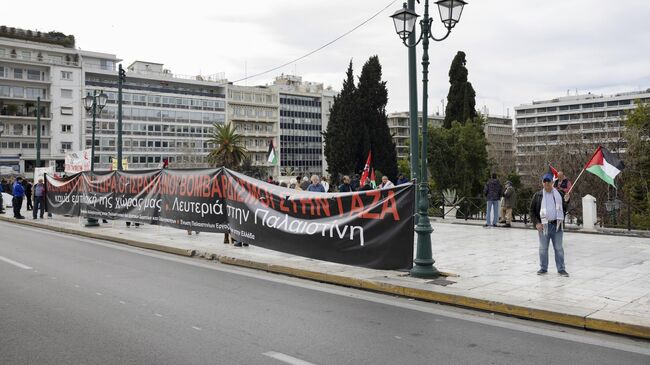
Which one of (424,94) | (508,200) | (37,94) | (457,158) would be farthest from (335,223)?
(37,94)

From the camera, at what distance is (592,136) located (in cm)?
3850

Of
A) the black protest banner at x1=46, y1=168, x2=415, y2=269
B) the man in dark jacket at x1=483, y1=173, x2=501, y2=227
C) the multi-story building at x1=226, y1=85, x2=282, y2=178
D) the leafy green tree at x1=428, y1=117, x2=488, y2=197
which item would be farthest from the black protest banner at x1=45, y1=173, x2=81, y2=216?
the multi-story building at x1=226, y1=85, x2=282, y2=178

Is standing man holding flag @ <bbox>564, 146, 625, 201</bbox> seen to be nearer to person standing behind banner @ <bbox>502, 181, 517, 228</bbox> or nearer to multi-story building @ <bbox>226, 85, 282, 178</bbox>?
person standing behind banner @ <bbox>502, 181, 517, 228</bbox>

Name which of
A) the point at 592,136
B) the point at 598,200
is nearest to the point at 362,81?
the point at 592,136

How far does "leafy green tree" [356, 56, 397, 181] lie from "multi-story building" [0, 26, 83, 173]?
47.8 metres

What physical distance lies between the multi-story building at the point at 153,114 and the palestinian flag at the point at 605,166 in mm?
79634

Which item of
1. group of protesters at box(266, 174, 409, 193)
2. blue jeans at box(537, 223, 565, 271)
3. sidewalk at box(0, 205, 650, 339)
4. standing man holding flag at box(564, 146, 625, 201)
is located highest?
standing man holding flag at box(564, 146, 625, 201)

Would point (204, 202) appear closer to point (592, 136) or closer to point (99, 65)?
point (592, 136)

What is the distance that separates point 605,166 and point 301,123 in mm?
105409

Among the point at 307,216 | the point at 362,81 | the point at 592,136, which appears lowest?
the point at 307,216

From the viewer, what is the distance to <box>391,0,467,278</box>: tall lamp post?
9117 mm

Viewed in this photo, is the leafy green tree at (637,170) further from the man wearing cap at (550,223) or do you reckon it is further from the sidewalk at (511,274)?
the man wearing cap at (550,223)

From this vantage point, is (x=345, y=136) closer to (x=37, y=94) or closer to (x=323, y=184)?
(x=323, y=184)

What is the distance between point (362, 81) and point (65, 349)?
51.5 metres
